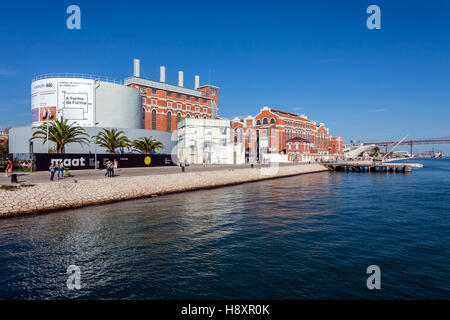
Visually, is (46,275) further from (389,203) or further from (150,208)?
(389,203)

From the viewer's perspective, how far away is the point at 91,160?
3950 cm

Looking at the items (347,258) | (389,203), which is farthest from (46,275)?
(389,203)

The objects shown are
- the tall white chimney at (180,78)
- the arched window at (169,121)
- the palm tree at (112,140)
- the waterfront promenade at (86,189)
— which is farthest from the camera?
the tall white chimney at (180,78)

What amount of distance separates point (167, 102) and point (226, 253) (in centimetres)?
7459

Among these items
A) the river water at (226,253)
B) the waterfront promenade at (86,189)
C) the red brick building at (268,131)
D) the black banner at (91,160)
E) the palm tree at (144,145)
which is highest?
the red brick building at (268,131)

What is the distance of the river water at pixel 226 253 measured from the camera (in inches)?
343

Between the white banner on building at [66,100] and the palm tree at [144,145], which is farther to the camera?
the white banner on building at [66,100]

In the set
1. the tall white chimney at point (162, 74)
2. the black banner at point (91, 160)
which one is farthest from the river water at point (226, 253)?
the tall white chimney at point (162, 74)

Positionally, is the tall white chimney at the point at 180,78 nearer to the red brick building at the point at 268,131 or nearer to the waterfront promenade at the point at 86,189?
the red brick building at the point at 268,131

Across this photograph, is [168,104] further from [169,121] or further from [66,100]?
[66,100]

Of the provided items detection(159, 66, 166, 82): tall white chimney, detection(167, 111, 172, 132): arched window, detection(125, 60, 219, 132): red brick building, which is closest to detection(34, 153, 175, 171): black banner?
detection(125, 60, 219, 132): red brick building

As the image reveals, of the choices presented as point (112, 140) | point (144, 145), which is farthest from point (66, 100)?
point (144, 145)

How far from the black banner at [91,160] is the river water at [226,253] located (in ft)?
61.0

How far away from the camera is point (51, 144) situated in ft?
164
